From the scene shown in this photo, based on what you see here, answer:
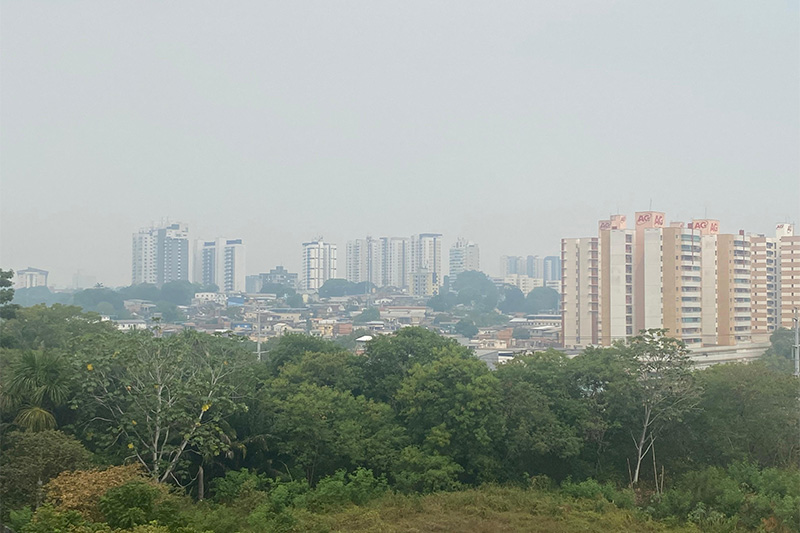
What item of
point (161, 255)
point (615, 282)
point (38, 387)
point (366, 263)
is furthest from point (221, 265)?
point (38, 387)

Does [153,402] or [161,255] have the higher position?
[161,255]

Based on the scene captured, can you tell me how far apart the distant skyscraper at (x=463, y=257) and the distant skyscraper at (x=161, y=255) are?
18.1 meters

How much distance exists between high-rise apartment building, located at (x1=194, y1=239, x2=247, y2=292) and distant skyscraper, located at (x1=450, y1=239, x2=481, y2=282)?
14.8 meters

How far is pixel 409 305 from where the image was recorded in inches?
1730

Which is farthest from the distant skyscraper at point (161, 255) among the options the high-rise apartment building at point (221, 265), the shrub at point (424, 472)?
the shrub at point (424, 472)

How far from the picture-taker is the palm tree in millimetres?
6223

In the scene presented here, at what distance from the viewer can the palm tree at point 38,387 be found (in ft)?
20.4

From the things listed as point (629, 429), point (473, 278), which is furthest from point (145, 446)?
point (473, 278)

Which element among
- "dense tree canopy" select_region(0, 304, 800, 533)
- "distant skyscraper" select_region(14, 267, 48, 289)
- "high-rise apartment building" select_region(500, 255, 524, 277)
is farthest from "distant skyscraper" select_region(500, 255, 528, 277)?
"dense tree canopy" select_region(0, 304, 800, 533)

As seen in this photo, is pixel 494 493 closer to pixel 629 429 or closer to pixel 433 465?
pixel 433 465

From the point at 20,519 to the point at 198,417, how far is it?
153cm

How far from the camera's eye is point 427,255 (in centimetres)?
5134

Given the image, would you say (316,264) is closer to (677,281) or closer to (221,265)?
(221,265)

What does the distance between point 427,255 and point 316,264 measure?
735 centimetres
